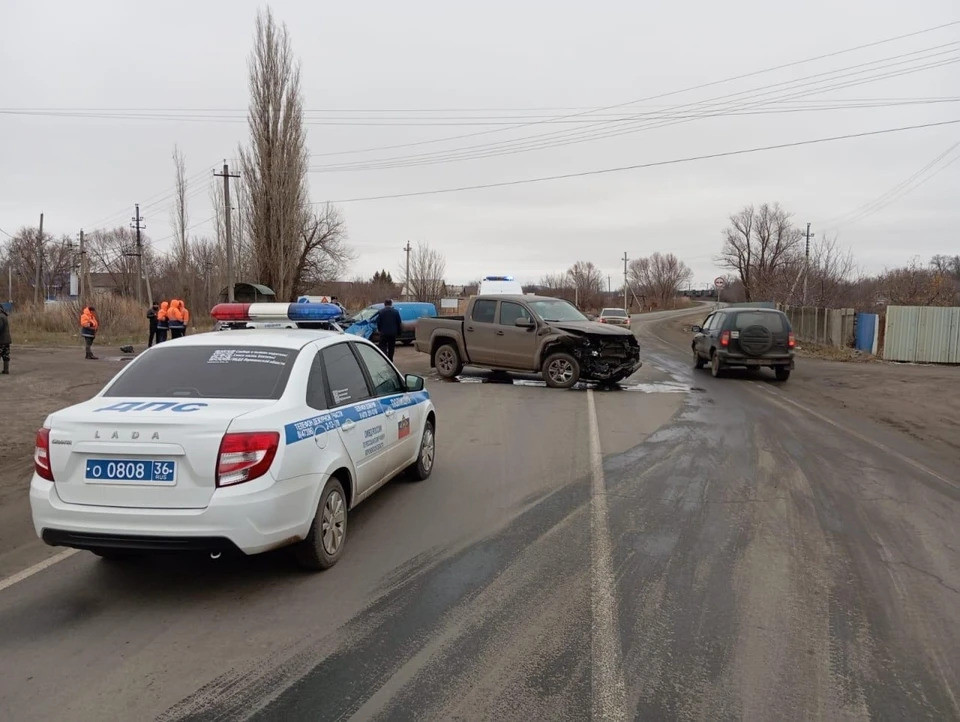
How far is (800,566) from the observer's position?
4.70 m

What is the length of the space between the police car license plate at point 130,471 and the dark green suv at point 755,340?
14.6m

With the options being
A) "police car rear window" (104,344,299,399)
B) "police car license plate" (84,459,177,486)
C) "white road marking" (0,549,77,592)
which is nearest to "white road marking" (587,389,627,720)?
"police car rear window" (104,344,299,399)

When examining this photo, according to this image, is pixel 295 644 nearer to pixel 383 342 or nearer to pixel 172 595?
pixel 172 595

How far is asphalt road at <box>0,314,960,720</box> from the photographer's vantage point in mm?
3100

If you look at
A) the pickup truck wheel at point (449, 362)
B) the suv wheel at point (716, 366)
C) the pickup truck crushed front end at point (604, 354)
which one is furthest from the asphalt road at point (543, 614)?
the suv wheel at point (716, 366)

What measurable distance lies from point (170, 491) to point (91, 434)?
592 millimetres

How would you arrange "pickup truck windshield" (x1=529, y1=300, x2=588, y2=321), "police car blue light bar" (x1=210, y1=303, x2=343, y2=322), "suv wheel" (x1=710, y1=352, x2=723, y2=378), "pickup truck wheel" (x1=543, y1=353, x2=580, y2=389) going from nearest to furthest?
"police car blue light bar" (x1=210, y1=303, x2=343, y2=322), "pickup truck wheel" (x1=543, y1=353, x2=580, y2=389), "pickup truck windshield" (x1=529, y1=300, x2=588, y2=321), "suv wheel" (x1=710, y1=352, x2=723, y2=378)

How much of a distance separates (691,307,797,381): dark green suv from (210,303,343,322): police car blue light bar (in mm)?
10575

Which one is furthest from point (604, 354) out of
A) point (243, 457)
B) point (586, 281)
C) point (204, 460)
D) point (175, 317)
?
point (586, 281)

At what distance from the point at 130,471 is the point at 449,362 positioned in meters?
12.3

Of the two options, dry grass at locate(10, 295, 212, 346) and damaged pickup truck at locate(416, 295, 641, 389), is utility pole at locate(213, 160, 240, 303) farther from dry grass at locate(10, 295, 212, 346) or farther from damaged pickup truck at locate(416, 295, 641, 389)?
damaged pickup truck at locate(416, 295, 641, 389)

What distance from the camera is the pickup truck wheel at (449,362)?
16.1m

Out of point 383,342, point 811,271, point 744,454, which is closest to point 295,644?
point 744,454

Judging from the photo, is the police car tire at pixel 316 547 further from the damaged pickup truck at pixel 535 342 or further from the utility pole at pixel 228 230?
the utility pole at pixel 228 230
